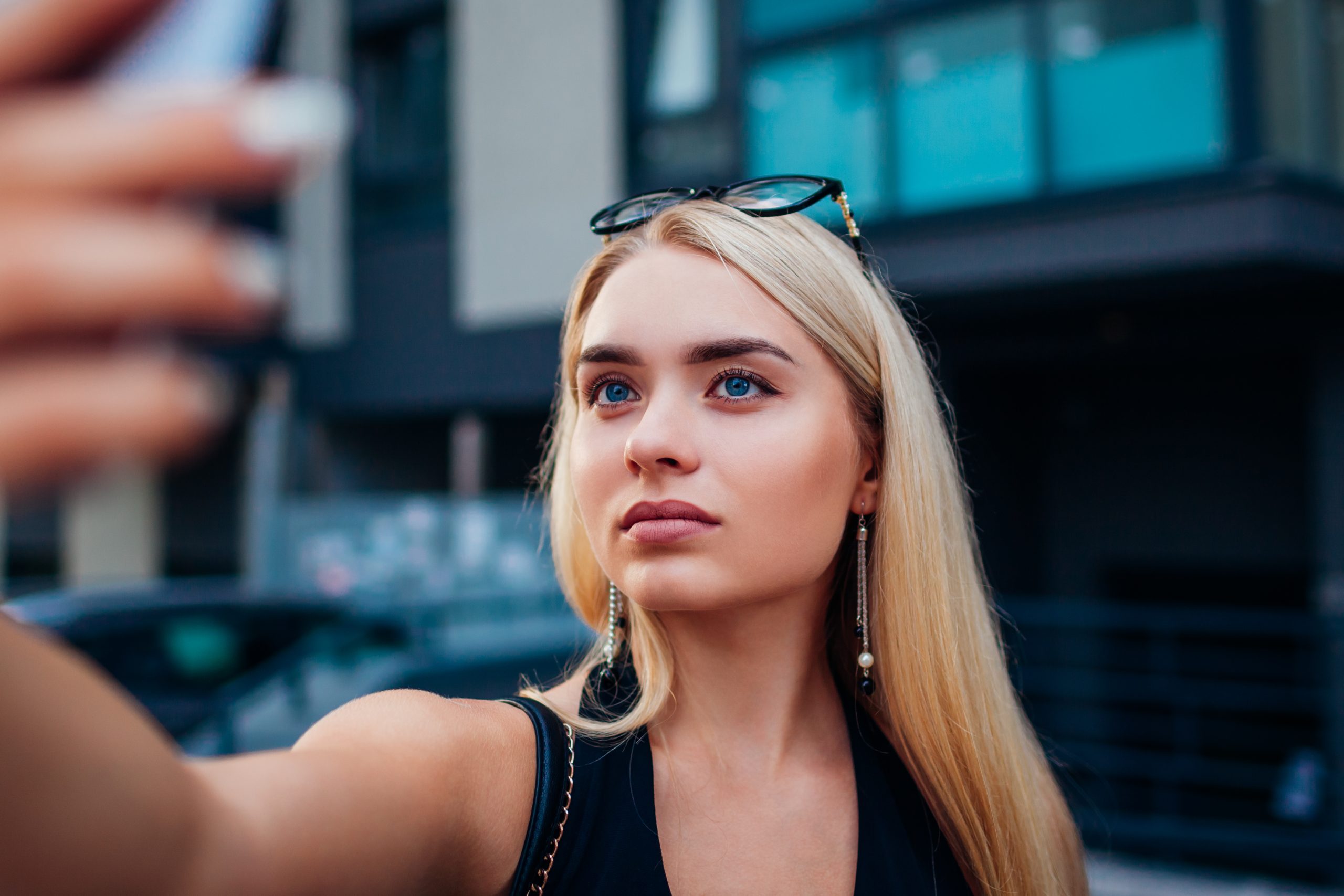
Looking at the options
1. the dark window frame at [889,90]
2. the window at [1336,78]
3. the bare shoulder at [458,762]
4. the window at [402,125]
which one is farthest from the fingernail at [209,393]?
the window at [402,125]

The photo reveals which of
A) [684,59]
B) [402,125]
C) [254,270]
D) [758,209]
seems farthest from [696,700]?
[402,125]

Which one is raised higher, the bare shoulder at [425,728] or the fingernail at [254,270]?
the fingernail at [254,270]

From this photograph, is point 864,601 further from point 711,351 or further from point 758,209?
point 758,209

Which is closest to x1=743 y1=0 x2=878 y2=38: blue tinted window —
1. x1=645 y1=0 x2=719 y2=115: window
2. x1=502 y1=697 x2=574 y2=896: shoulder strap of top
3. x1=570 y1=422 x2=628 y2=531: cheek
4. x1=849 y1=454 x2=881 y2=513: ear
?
x1=645 y1=0 x2=719 y2=115: window

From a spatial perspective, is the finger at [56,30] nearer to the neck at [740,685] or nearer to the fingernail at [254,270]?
the fingernail at [254,270]

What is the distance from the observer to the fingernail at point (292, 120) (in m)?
0.35

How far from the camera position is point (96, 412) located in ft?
1.07

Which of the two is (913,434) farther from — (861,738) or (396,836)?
(396,836)

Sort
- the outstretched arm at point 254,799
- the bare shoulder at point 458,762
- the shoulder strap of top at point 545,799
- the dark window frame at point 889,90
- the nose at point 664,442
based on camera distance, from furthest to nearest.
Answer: the dark window frame at point 889,90 < the nose at point 664,442 < the shoulder strap of top at point 545,799 < the bare shoulder at point 458,762 < the outstretched arm at point 254,799

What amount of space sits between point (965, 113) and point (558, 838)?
6172 millimetres

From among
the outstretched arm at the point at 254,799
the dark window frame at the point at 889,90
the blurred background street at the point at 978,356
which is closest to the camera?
the outstretched arm at the point at 254,799

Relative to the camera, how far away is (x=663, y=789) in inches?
61.7

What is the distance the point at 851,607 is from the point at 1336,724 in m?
5.05

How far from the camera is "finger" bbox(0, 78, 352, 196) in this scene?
35 cm
